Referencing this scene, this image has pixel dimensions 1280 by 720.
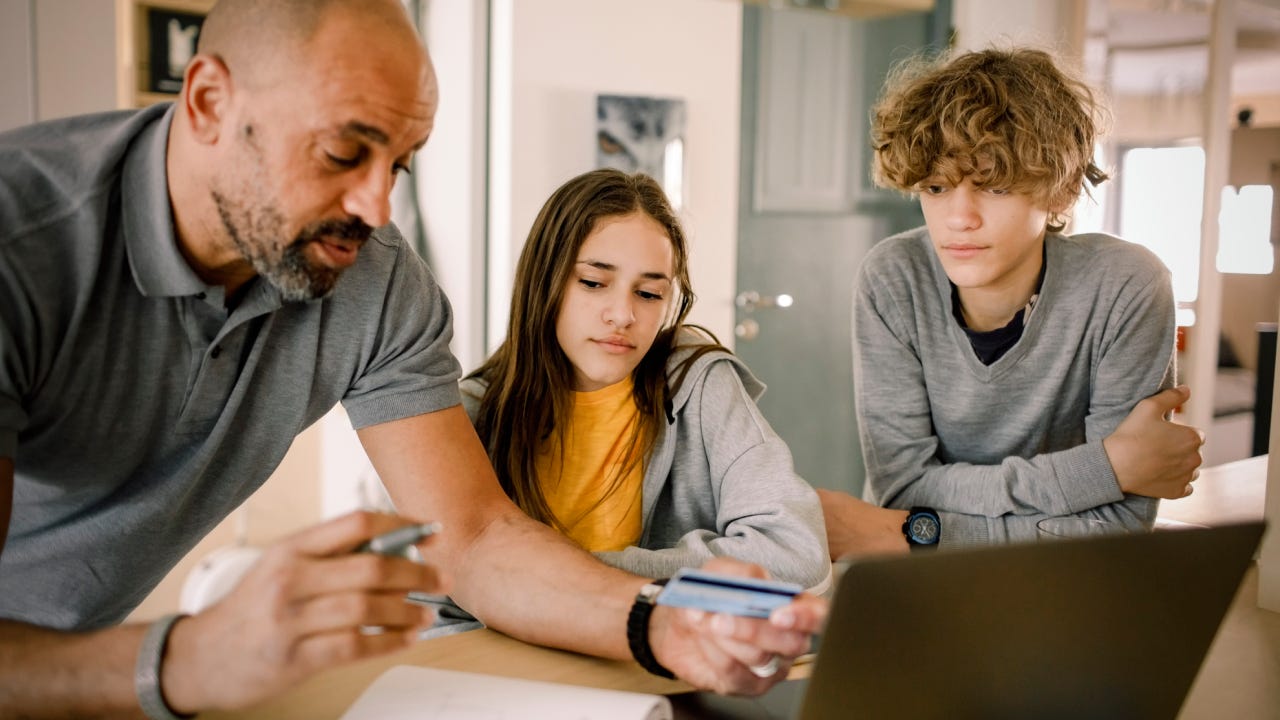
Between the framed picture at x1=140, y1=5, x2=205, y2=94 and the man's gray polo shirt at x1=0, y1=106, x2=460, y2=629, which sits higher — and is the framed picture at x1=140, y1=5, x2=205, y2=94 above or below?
above

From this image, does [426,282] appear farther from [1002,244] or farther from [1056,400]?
[1056,400]

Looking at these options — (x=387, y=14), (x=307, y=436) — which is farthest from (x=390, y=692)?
(x=307, y=436)

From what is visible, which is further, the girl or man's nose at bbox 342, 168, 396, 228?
the girl

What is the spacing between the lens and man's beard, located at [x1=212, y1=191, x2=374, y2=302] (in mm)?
1087

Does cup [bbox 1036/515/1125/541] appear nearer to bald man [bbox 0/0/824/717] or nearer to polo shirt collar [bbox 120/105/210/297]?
bald man [bbox 0/0/824/717]

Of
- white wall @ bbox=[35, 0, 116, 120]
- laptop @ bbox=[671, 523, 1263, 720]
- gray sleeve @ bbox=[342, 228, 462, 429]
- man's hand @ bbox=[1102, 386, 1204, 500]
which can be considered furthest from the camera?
white wall @ bbox=[35, 0, 116, 120]

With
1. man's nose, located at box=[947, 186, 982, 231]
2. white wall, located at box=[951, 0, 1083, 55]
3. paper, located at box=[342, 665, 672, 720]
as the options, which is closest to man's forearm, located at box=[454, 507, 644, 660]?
paper, located at box=[342, 665, 672, 720]

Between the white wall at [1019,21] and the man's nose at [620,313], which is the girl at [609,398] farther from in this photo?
the white wall at [1019,21]

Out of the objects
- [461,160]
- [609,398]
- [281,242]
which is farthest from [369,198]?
[461,160]

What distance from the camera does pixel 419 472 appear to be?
4.14 feet

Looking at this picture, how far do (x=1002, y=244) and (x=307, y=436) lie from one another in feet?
9.00

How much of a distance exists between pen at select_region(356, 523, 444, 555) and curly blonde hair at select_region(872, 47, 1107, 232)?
40.2 inches

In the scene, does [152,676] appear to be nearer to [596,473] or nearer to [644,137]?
[596,473]

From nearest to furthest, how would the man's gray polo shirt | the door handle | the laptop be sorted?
1. the laptop
2. the man's gray polo shirt
3. the door handle
